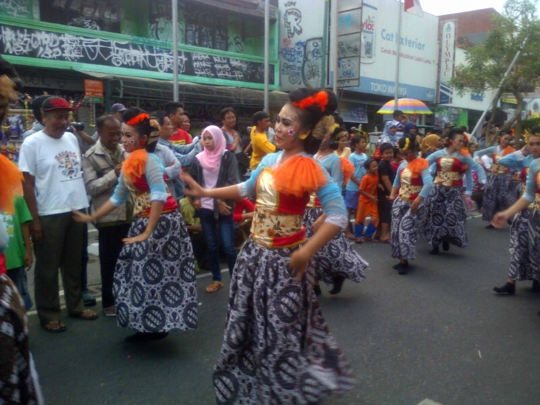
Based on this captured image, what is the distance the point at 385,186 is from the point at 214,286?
395cm

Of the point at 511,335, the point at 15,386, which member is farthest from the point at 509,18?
the point at 15,386

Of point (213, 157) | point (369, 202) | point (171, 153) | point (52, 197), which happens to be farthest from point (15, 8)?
point (52, 197)

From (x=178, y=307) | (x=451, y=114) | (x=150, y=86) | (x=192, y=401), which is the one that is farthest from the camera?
(x=451, y=114)

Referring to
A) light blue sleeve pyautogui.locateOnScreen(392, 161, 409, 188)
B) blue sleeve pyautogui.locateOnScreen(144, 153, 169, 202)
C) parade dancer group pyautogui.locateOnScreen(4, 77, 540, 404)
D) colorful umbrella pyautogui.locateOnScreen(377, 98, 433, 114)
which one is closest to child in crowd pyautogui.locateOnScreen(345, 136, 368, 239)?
light blue sleeve pyautogui.locateOnScreen(392, 161, 409, 188)

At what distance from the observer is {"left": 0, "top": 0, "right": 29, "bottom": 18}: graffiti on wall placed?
519 inches

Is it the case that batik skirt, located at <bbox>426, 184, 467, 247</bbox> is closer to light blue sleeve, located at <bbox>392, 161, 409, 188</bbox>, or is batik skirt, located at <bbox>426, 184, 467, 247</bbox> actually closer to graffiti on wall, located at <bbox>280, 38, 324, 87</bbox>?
light blue sleeve, located at <bbox>392, 161, 409, 188</bbox>

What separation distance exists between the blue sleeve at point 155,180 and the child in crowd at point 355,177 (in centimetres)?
519

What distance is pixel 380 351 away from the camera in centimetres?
421

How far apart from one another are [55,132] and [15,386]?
9.71 ft

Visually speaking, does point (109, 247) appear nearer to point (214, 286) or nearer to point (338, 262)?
point (214, 286)

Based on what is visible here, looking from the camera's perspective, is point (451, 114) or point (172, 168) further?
point (451, 114)

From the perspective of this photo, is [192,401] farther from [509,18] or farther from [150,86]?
[509,18]

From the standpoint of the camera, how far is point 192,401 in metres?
3.42

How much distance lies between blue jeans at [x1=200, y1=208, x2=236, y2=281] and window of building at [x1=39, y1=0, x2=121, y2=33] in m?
11.1
